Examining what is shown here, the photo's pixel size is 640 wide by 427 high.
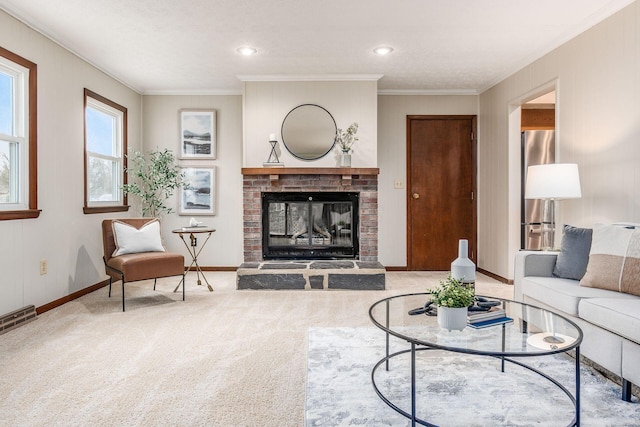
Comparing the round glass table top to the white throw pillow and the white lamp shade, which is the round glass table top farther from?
the white throw pillow

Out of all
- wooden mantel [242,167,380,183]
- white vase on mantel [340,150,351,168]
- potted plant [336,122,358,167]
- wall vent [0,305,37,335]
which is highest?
potted plant [336,122,358,167]

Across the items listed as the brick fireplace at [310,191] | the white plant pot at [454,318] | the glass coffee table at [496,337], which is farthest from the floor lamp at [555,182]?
the brick fireplace at [310,191]

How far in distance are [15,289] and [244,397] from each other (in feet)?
7.71

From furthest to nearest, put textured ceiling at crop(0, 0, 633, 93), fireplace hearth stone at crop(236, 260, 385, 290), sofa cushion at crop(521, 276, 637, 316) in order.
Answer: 1. fireplace hearth stone at crop(236, 260, 385, 290)
2. textured ceiling at crop(0, 0, 633, 93)
3. sofa cushion at crop(521, 276, 637, 316)

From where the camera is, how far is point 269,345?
284 cm

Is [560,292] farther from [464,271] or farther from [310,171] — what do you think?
[310,171]

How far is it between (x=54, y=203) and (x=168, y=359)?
2135 millimetres

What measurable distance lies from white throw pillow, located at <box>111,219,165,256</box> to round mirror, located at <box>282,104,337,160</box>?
1.86 metres

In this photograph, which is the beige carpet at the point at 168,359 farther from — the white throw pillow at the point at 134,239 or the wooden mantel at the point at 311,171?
the wooden mantel at the point at 311,171

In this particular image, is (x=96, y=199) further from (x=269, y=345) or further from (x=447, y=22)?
(x=447, y=22)

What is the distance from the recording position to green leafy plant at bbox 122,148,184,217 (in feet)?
17.0

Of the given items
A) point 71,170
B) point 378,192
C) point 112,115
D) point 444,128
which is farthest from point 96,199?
point 444,128

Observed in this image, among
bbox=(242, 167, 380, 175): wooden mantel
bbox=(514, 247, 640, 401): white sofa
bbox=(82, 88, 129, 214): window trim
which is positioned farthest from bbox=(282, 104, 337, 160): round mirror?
bbox=(514, 247, 640, 401): white sofa

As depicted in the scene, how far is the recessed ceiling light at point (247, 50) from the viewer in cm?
415
